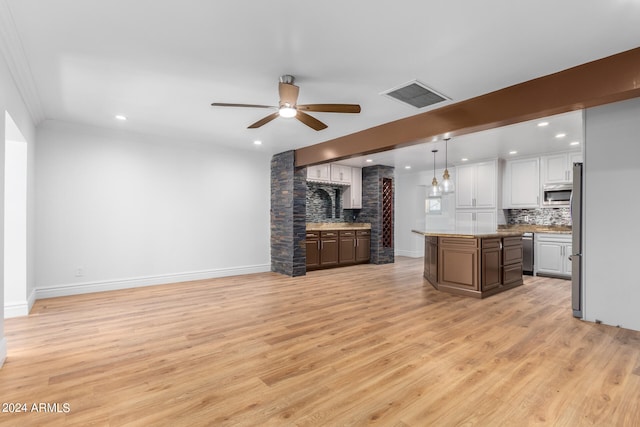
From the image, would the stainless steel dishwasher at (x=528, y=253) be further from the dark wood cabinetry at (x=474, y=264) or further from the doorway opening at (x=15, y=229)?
the doorway opening at (x=15, y=229)

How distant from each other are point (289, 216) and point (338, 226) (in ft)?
6.17

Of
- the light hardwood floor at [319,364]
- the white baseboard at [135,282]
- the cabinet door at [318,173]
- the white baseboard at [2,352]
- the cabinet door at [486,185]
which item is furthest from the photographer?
the cabinet door at [318,173]

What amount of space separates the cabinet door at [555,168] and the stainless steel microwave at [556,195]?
12 cm

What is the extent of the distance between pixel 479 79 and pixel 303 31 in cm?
177

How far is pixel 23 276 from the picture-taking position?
3695 mm

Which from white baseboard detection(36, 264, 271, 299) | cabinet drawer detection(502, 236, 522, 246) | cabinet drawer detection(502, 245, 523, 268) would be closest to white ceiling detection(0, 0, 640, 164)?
white baseboard detection(36, 264, 271, 299)

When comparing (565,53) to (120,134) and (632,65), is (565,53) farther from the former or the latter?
(120,134)

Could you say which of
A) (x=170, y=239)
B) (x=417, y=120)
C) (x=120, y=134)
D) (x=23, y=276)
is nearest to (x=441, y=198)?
(x=417, y=120)

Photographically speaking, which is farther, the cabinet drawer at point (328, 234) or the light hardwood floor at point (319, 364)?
the cabinet drawer at point (328, 234)

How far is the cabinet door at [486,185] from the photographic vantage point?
685 cm

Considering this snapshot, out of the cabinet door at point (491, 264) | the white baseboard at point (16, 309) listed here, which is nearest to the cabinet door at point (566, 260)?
the cabinet door at point (491, 264)

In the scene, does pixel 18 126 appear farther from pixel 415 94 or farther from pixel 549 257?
pixel 549 257

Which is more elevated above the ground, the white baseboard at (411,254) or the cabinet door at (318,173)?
the cabinet door at (318,173)

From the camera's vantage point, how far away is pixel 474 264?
14.6 ft
